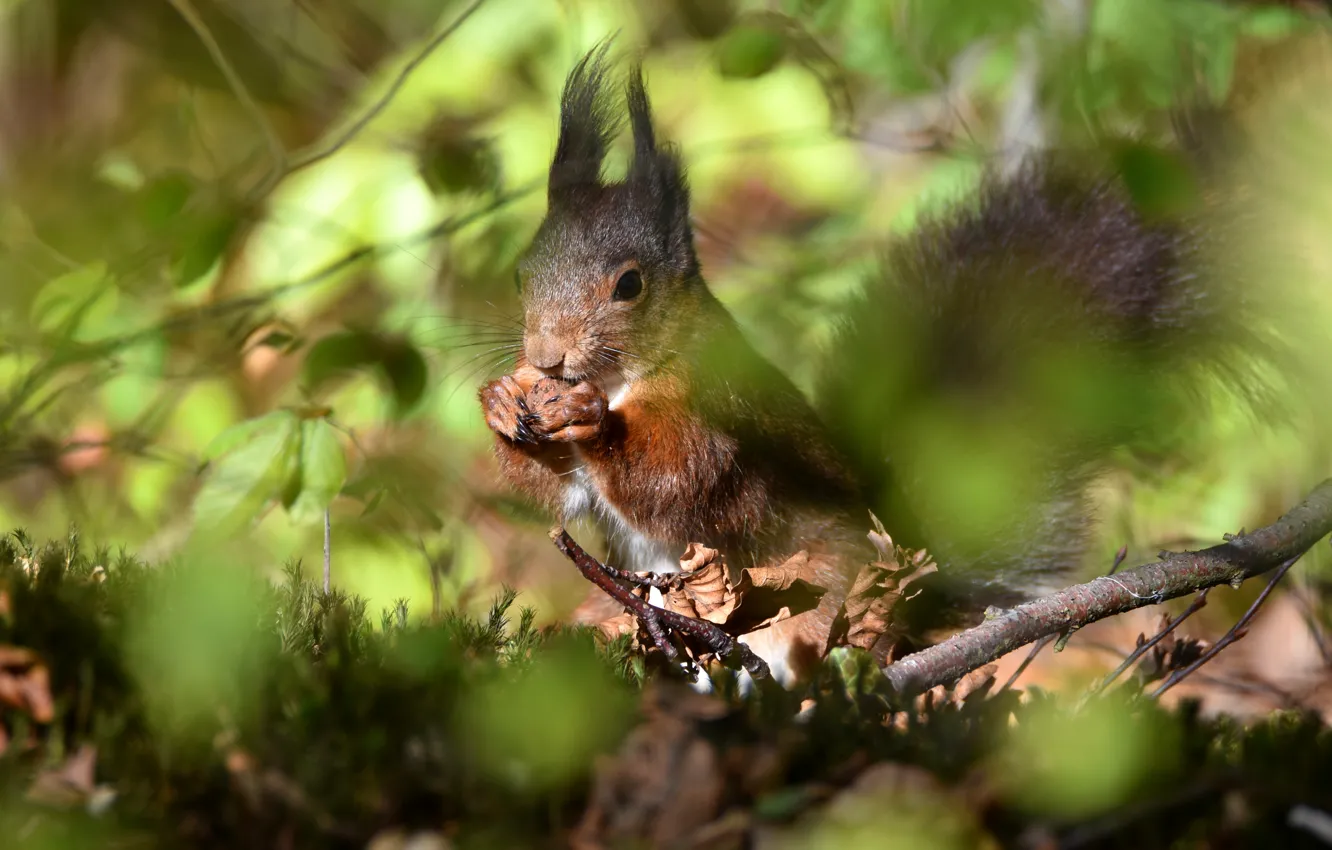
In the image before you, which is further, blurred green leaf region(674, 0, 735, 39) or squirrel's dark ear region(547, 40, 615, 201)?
blurred green leaf region(674, 0, 735, 39)

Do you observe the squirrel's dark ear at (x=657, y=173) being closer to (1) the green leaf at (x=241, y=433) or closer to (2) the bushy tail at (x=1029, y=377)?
(2) the bushy tail at (x=1029, y=377)

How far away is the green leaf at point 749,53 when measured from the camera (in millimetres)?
1979

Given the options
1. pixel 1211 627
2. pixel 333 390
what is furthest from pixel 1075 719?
→ pixel 333 390

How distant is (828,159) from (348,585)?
76.7 inches

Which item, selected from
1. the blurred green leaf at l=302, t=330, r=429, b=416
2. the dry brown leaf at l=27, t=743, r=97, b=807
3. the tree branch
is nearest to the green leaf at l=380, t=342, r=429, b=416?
the blurred green leaf at l=302, t=330, r=429, b=416

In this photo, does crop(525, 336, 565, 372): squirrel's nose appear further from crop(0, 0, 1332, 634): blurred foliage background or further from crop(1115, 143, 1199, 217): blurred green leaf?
crop(1115, 143, 1199, 217): blurred green leaf

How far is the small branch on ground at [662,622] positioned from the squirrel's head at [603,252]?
582mm

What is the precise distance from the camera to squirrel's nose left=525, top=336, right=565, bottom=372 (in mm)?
1800

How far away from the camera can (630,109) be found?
73.9 inches

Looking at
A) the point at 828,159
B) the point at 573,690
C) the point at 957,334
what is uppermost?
the point at 828,159

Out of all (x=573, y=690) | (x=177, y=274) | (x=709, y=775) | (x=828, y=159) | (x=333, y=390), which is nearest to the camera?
(x=709, y=775)

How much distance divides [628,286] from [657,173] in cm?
22

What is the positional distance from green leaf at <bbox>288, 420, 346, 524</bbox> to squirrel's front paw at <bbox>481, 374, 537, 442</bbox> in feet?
0.79

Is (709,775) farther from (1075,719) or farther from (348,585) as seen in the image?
(348,585)
